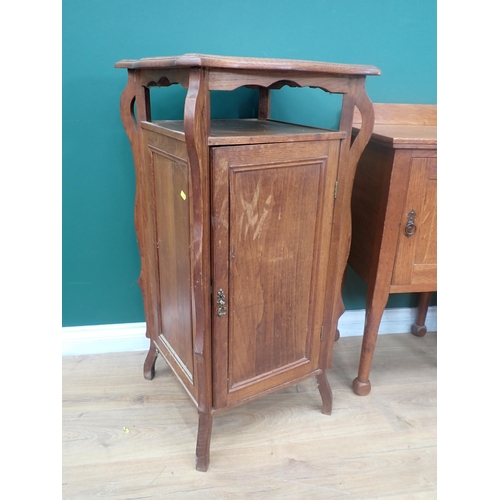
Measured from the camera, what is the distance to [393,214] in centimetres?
137

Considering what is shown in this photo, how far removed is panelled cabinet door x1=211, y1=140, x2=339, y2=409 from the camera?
1043mm

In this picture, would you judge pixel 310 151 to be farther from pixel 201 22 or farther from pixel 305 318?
pixel 201 22

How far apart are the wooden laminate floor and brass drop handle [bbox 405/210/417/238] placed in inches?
25.6

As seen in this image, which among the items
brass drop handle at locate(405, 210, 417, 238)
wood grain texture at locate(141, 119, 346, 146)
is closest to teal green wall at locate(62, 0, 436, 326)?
wood grain texture at locate(141, 119, 346, 146)

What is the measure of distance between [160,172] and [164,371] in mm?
868

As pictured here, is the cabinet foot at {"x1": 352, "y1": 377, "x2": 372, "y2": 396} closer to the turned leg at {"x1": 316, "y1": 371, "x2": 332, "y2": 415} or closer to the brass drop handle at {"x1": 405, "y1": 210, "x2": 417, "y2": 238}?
the turned leg at {"x1": 316, "y1": 371, "x2": 332, "y2": 415}

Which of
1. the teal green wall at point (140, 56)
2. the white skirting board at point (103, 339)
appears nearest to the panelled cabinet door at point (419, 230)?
the teal green wall at point (140, 56)

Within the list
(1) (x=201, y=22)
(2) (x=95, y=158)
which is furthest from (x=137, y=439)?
(1) (x=201, y=22)

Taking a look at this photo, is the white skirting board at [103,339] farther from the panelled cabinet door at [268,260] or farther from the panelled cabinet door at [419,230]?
the panelled cabinet door at [419,230]

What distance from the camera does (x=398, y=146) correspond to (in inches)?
50.3

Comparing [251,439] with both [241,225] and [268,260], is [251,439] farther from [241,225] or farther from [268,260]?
[241,225]

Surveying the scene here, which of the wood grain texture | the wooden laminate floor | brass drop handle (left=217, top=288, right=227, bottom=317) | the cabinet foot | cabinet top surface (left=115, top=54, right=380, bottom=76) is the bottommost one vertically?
the wooden laminate floor

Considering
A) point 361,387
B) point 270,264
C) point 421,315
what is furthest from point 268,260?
point 421,315

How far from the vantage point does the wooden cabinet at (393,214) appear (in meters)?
1.32
